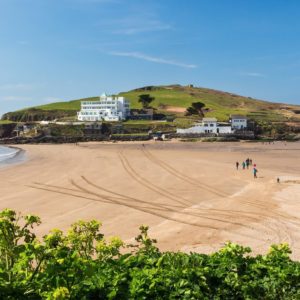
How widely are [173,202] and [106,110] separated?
110 meters

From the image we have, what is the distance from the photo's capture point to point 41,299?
5043 millimetres

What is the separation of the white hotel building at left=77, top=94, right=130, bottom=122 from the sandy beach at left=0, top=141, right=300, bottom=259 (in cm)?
8922

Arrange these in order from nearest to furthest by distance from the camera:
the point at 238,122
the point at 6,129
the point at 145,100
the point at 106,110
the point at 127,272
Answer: the point at 127,272, the point at 238,122, the point at 6,129, the point at 106,110, the point at 145,100

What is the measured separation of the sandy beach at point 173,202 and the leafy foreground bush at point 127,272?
954 cm

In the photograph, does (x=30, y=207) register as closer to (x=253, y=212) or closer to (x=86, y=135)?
(x=253, y=212)

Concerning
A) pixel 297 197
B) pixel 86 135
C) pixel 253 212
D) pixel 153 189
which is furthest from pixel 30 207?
pixel 86 135

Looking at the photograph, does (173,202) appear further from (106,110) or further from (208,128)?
(106,110)

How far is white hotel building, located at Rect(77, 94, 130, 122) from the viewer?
132 meters

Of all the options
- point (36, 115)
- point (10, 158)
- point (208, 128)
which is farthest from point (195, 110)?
point (10, 158)

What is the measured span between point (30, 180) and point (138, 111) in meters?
108

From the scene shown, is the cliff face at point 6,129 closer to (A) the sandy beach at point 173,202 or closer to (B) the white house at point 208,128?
(B) the white house at point 208,128

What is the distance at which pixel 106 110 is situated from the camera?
133375 millimetres

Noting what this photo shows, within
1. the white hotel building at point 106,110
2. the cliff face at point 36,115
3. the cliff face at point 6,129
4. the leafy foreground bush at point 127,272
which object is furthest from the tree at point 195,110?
the leafy foreground bush at point 127,272

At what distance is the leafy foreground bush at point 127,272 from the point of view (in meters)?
5.26
